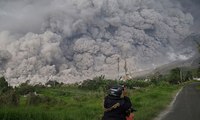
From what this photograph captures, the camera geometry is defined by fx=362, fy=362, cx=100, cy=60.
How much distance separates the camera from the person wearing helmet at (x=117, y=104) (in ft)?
29.0

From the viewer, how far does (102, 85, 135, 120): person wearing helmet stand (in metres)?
8.83

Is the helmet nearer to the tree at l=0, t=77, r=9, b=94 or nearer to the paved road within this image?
the paved road

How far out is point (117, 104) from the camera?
880cm

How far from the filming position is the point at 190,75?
183 metres

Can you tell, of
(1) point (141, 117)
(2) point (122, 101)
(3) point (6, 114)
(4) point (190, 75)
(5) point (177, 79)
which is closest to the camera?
(2) point (122, 101)

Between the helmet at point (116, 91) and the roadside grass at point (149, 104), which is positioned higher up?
the helmet at point (116, 91)

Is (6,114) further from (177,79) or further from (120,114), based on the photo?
(177,79)

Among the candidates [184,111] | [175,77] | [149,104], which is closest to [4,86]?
[149,104]

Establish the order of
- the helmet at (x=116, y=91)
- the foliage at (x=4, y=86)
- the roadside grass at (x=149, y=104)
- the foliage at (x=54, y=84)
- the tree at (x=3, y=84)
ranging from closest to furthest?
the helmet at (x=116, y=91) < the roadside grass at (x=149, y=104) < the foliage at (x=4, y=86) < the tree at (x=3, y=84) < the foliage at (x=54, y=84)

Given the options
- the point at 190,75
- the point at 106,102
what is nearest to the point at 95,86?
the point at 190,75

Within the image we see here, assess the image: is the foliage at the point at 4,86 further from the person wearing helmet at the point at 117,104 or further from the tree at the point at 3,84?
the person wearing helmet at the point at 117,104

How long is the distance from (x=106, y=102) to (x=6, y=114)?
550 cm

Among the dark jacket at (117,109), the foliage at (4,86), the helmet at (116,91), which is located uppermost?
the foliage at (4,86)

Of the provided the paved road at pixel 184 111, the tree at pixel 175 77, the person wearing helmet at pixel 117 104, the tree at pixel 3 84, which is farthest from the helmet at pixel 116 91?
the tree at pixel 175 77
